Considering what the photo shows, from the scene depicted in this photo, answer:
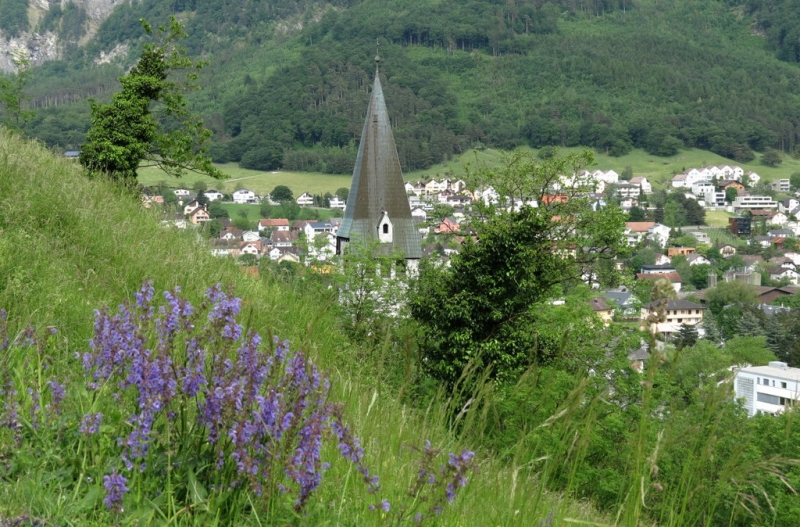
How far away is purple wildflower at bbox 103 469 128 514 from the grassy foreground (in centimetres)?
4

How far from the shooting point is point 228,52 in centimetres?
19412

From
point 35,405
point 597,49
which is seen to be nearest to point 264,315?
point 35,405

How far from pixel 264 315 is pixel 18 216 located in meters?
1.32

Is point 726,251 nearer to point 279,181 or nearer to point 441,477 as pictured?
point 279,181

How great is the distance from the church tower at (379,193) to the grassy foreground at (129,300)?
32880mm

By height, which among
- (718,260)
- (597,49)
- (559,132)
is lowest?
(718,260)

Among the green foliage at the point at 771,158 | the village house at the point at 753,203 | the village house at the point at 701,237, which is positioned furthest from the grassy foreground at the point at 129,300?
the green foliage at the point at 771,158

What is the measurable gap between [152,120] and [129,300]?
1140cm

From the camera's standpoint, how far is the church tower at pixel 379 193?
39.4 m

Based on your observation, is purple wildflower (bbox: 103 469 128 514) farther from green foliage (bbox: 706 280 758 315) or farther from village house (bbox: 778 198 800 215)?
village house (bbox: 778 198 800 215)

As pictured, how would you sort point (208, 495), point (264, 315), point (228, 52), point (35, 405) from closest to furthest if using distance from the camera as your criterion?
point (208, 495) → point (35, 405) → point (264, 315) → point (228, 52)

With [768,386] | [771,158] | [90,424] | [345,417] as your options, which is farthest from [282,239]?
[771,158]

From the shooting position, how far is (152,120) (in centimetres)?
1411

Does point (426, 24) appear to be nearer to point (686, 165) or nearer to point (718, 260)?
point (686, 165)
